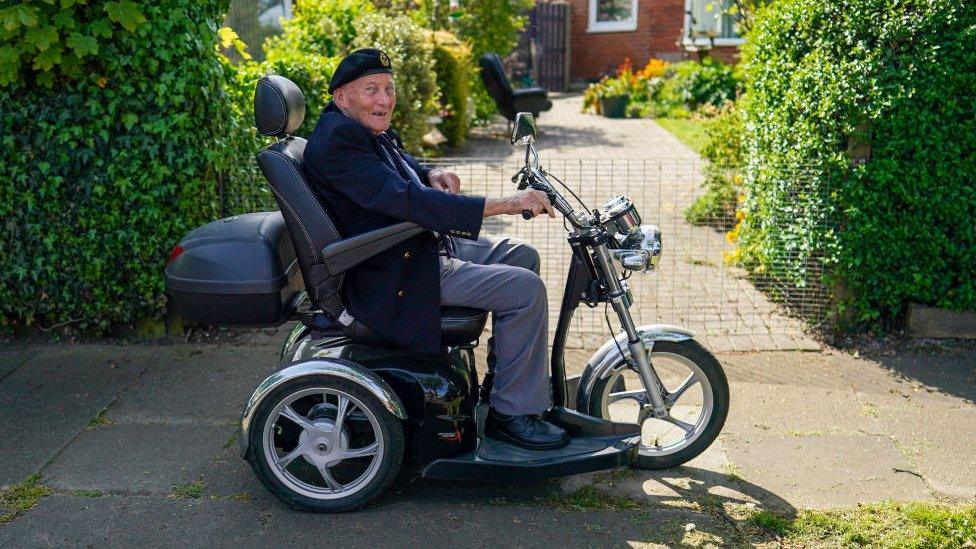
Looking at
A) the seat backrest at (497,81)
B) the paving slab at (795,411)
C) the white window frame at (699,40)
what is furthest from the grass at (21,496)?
the white window frame at (699,40)

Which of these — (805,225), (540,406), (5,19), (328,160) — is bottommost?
(540,406)

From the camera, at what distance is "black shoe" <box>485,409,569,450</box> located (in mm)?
3715

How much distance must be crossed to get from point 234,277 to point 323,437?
69cm

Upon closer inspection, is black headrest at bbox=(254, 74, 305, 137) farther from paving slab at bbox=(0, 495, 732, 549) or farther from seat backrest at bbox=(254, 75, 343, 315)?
paving slab at bbox=(0, 495, 732, 549)

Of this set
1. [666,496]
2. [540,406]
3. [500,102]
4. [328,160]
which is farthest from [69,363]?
[500,102]

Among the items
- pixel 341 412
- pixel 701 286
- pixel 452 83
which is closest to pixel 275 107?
pixel 341 412

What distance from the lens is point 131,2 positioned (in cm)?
504

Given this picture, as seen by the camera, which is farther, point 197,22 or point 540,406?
point 197,22

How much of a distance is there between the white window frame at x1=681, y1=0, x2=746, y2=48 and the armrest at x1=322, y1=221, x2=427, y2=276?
1522 centimetres

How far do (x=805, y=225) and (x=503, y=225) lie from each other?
2917mm

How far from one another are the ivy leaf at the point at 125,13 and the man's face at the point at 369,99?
6.01 ft

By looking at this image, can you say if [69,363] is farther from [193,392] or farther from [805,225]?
[805,225]

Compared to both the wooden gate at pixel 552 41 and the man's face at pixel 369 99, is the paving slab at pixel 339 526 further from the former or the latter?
the wooden gate at pixel 552 41

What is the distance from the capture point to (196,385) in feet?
16.5
